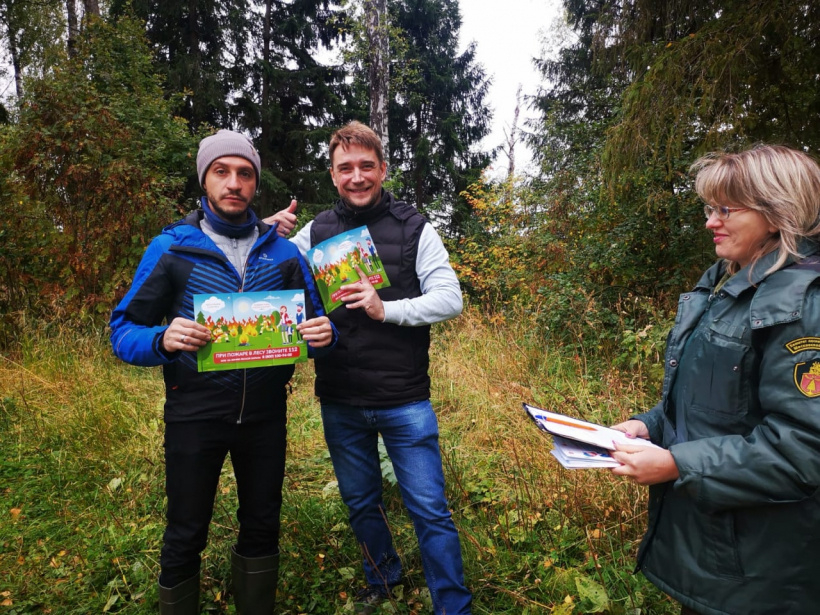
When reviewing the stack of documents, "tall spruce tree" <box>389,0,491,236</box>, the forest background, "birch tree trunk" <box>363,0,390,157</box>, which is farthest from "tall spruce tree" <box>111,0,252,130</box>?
the stack of documents

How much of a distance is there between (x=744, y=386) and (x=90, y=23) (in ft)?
37.6

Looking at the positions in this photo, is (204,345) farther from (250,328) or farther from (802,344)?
(802,344)

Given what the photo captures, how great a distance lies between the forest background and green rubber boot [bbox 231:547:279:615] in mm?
359

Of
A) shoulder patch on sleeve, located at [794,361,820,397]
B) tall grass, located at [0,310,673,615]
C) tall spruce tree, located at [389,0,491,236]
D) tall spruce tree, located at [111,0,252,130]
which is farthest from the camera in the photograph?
tall spruce tree, located at [389,0,491,236]

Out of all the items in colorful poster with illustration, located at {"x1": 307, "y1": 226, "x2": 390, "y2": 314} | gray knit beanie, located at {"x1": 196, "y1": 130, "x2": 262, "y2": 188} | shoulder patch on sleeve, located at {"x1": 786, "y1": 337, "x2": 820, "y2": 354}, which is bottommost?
shoulder patch on sleeve, located at {"x1": 786, "y1": 337, "x2": 820, "y2": 354}

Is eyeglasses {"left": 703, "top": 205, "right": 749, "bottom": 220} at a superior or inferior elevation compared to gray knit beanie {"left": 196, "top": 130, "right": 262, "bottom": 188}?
inferior

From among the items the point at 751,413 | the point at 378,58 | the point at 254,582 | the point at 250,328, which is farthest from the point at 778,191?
the point at 378,58

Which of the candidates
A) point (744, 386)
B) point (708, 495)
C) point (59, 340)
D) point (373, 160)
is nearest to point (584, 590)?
point (708, 495)

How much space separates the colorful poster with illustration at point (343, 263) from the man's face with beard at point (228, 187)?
0.36m

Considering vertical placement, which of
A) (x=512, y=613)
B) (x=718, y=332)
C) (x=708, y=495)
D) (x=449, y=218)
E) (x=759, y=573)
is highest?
(x=449, y=218)

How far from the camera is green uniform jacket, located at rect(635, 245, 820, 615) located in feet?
3.59

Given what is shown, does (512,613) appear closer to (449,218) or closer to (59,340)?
(59,340)

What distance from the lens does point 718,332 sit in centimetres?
127

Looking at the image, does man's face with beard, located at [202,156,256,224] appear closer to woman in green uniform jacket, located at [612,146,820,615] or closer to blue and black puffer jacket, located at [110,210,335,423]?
blue and black puffer jacket, located at [110,210,335,423]
